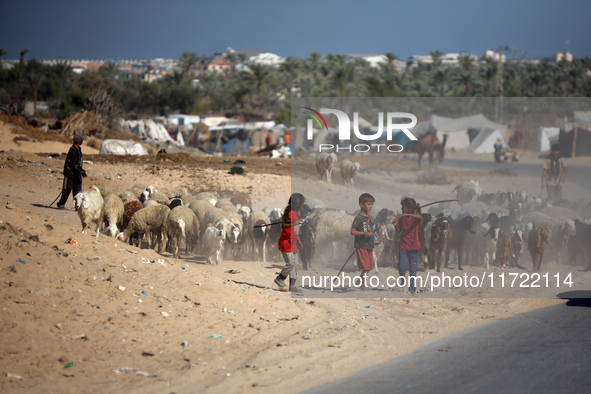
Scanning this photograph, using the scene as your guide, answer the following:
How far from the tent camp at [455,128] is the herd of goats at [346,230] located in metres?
5.03

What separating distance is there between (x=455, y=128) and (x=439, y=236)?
9.83 m

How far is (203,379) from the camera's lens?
568 centimetres

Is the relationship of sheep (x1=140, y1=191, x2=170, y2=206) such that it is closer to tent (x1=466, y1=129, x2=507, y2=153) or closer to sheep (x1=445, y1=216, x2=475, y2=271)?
sheep (x1=445, y1=216, x2=475, y2=271)

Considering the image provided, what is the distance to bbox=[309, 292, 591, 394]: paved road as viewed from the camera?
548 centimetres

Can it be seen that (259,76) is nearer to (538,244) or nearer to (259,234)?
(259,234)

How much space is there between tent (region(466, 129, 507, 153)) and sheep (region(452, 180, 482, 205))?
8.31 ft

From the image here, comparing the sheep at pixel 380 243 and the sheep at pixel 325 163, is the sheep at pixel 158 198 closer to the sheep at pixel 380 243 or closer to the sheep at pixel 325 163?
the sheep at pixel 380 243

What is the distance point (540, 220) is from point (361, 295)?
4.15 meters

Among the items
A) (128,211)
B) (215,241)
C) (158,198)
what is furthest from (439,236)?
(158,198)

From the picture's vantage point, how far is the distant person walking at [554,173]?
11820 millimetres

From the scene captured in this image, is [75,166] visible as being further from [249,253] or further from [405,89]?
[405,89]

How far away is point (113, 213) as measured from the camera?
1159 centimetres

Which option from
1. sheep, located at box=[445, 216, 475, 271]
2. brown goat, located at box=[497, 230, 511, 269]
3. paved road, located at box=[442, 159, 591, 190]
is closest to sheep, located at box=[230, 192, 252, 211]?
paved road, located at box=[442, 159, 591, 190]

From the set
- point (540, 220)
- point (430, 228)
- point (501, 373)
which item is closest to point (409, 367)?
point (501, 373)
